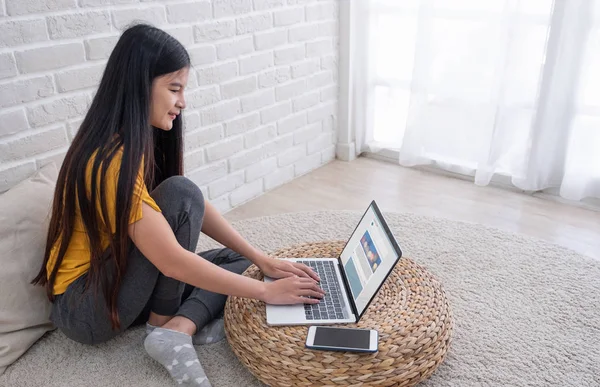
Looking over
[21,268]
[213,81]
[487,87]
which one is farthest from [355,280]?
[487,87]

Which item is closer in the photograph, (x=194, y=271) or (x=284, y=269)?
(x=194, y=271)

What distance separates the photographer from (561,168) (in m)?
2.19

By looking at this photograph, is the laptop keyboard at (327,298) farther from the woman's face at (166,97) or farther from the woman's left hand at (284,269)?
the woman's face at (166,97)

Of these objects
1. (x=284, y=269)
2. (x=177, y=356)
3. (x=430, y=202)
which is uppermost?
(x=284, y=269)

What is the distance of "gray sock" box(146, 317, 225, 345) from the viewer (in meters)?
1.42

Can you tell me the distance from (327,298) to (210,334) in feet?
1.06

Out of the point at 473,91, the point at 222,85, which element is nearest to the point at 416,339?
the point at 222,85

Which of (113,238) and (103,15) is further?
(103,15)

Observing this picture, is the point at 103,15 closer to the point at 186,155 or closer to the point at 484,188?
the point at 186,155

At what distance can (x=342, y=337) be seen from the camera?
119 cm

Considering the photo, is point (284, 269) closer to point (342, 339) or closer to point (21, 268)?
point (342, 339)

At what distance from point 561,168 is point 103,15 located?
1677 millimetres

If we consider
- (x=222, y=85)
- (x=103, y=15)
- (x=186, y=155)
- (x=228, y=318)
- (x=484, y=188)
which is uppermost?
(x=103, y=15)

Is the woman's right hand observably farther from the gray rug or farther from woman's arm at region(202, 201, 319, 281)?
the gray rug
